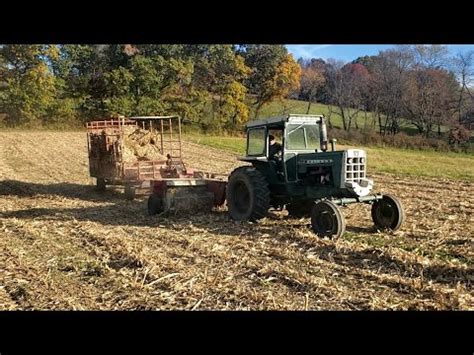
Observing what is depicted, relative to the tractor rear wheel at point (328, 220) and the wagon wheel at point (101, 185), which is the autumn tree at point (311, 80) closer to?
the wagon wheel at point (101, 185)

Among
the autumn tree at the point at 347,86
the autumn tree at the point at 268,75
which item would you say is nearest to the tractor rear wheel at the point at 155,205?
the autumn tree at the point at 268,75

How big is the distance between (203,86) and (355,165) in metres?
31.1

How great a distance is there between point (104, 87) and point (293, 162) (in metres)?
28.5

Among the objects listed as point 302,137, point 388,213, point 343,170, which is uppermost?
point 302,137

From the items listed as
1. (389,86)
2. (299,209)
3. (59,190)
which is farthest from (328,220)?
(389,86)

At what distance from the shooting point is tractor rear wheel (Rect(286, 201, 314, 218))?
9.07 meters

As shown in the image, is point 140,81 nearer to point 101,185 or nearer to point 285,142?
point 101,185

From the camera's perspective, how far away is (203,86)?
124 ft

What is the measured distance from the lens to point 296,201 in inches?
356

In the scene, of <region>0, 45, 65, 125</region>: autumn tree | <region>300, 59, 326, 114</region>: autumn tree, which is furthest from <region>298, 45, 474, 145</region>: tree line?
<region>0, 45, 65, 125</region>: autumn tree

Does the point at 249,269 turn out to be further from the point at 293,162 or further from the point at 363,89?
the point at 363,89

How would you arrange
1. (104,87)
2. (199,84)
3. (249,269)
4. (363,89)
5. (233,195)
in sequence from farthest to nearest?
1. (363,89)
2. (199,84)
3. (104,87)
4. (233,195)
5. (249,269)

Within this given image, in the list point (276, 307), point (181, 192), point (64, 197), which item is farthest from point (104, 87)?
point (276, 307)

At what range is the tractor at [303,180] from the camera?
769cm
